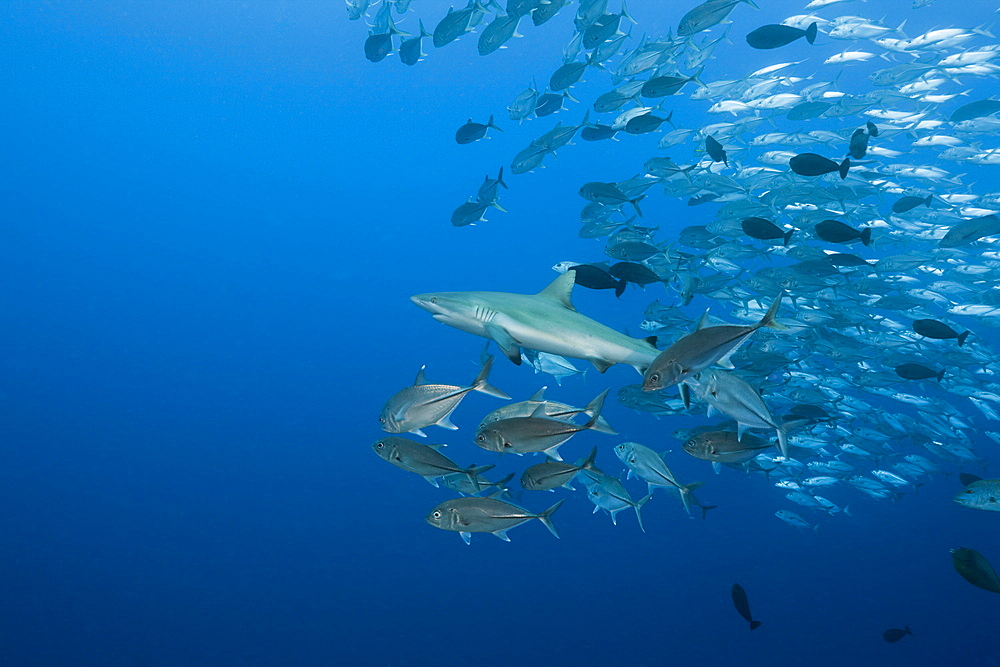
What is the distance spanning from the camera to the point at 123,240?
89.0 ft

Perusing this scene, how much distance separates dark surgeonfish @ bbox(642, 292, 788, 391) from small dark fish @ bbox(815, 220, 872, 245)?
10.3ft

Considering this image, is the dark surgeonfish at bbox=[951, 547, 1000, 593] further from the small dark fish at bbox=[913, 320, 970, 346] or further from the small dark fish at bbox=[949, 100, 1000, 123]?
the small dark fish at bbox=[949, 100, 1000, 123]

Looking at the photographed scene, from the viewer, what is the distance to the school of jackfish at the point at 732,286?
2.43 m

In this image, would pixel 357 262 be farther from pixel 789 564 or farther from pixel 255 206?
pixel 789 564

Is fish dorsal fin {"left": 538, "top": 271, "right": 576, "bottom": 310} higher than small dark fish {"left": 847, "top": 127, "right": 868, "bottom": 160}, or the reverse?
small dark fish {"left": 847, "top": 127, "right": 868, "bottom": 160}

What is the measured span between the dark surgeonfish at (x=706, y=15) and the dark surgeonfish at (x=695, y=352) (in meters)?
4.16

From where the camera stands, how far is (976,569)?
10.3ft

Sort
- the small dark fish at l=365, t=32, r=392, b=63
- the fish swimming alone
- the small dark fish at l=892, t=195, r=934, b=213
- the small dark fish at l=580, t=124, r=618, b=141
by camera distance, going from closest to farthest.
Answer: the fish swimming alone, the small dark fish at l=892, t=195, r=934, b=213, the small dark fish at l=580, t=124, r=618, b=141, the small dark fish at l=365, t=32, r=392, b=63

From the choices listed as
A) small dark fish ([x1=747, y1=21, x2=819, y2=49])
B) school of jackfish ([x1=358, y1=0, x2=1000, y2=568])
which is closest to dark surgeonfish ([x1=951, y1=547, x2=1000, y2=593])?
school of jackfish ([x1=358, y1=0, x2=1000, y2=568])

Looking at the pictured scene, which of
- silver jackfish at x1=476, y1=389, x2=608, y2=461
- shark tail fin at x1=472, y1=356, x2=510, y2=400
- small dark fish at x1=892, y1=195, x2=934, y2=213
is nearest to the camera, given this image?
silver jackfish at x1=476, y1=389, x2=608, y2=461

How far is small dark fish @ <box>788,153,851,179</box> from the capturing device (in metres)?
4.39

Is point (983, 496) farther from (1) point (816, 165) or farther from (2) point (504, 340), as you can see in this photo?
(2) point (504, 340)

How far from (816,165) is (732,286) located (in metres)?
2.08

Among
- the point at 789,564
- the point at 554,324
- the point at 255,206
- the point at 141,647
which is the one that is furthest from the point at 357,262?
the point at 554,324
